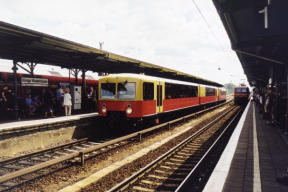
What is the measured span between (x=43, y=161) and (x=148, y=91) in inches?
214

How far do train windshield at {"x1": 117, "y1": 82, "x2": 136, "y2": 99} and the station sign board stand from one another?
6002 mm

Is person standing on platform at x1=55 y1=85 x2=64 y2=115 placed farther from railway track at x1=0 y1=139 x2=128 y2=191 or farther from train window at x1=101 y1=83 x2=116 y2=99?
railway track at x1=0 y1=139 x2=128 y2=191

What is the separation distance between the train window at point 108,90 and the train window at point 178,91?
12.1 feet

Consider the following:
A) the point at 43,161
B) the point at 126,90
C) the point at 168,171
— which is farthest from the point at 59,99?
the point at 168,171

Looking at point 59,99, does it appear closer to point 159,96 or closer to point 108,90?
point 108,90

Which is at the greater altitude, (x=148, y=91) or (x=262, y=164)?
(x=148, y=91)

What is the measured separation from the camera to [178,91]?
14852 mm

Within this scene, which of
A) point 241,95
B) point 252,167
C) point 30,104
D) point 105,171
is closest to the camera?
point 252,167

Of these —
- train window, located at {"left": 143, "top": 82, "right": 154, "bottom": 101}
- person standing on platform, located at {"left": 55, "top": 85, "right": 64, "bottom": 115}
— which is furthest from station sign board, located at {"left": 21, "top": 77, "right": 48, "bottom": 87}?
train window, located at {"left": 143, "top": 82, "right": 154, "bottom": 101}

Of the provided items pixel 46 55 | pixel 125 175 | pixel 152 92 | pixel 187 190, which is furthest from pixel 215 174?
pixel 46 55

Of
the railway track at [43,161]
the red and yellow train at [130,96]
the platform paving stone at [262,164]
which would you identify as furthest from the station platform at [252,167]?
the red and yellow train at [130,96]

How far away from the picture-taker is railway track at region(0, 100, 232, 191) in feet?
16.9

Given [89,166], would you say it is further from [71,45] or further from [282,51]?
[282,51]

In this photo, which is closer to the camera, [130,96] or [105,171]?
[105,171]
